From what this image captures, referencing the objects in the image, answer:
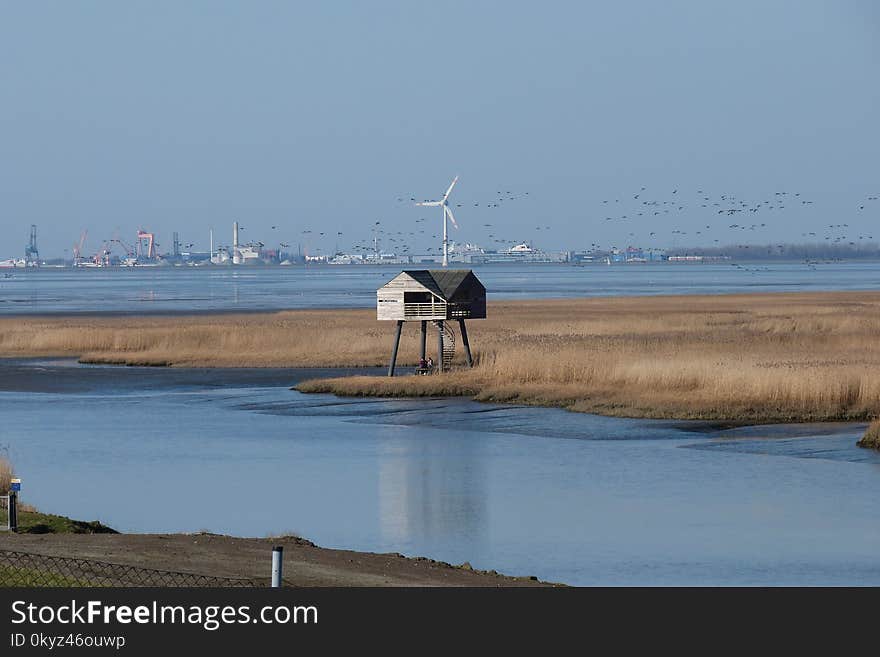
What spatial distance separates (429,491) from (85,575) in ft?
53.0

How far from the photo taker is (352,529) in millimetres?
28172

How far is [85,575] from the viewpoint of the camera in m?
17.2

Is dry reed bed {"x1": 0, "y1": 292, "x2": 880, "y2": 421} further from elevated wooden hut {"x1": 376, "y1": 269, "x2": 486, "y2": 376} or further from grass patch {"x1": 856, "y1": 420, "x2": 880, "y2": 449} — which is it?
grass patch {"x1": 856, "y1": 420, "x2": 880, "y2": 449}

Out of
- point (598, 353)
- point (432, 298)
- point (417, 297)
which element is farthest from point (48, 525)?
point (598, 353)

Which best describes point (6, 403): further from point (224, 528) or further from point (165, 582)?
point (165, 582)

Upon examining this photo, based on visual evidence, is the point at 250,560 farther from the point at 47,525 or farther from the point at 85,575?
the point at 47,525

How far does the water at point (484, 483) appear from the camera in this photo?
25359 mm

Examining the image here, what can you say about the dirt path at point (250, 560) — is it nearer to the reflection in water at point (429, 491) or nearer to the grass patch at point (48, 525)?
the grass patch at point (48, 525)

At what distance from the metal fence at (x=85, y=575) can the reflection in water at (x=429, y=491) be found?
8651 millimetres

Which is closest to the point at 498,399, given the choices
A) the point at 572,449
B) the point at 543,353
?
the point at 543,353

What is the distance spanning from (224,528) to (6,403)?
86.4 feet

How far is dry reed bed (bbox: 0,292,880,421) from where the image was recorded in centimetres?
4416

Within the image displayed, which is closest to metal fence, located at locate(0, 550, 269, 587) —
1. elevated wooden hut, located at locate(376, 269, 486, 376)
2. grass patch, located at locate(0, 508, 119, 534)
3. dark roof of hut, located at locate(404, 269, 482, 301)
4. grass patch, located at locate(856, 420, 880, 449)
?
grass patch, located at locate(0, 508, 119, 534)

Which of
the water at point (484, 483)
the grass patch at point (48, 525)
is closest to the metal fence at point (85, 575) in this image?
the grass patch at point (48, 525)
